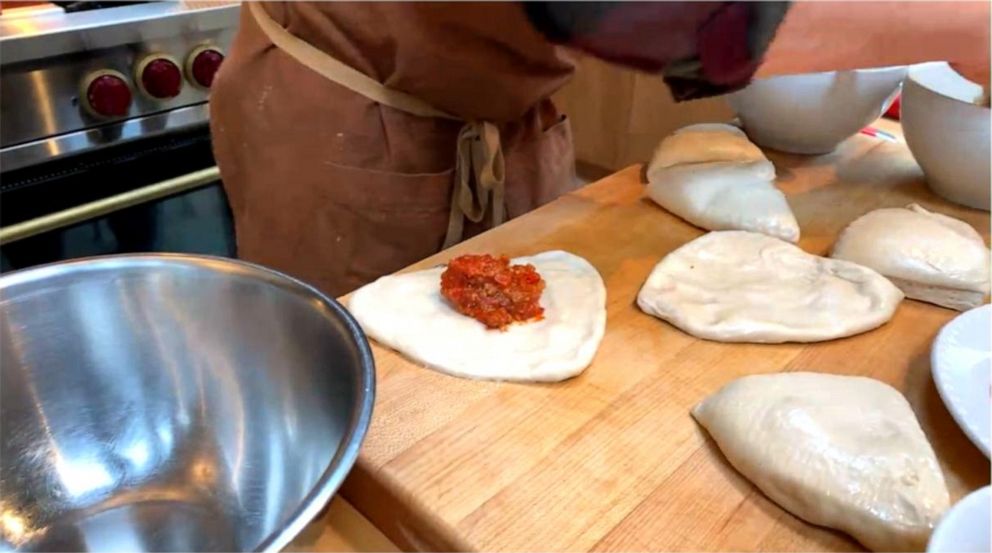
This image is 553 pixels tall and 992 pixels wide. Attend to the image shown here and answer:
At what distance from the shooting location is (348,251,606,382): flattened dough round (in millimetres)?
684

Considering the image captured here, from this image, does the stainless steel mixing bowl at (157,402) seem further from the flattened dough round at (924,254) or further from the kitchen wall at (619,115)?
the kitchen wall at (619,115)

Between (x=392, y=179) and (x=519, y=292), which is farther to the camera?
(x=392, y=179)

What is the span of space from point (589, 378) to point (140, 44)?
759mm

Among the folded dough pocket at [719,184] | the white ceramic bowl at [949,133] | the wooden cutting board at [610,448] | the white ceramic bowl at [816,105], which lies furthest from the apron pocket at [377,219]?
the white ceramic bowl at [949,133]

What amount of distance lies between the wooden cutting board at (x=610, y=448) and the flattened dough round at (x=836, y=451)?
2 centimetres

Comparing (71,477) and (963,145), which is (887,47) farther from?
(71,477)

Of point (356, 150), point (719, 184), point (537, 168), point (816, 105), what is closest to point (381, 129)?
point (356, 150)

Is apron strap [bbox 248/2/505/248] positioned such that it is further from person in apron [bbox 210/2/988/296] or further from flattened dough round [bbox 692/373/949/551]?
A: flattened dough round [bbox 692/373/949/551]

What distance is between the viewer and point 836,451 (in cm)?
57

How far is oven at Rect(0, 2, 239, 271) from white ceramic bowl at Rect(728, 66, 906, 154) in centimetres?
71

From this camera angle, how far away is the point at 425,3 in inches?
32.7

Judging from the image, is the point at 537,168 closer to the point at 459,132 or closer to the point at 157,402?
the point at 459,132

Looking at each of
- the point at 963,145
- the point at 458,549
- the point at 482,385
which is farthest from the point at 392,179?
the point at 963,145

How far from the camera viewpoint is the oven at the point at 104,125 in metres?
1.02
